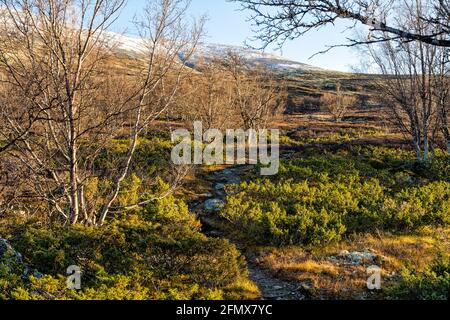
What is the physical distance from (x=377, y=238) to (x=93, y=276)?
7.27 meters

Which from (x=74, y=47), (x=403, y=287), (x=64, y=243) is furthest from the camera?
(x=74, y=47)

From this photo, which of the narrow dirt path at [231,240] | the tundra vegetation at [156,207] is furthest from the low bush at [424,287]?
the narrow dirt path at [231,240]

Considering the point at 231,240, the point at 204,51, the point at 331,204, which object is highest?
the point at 204,51

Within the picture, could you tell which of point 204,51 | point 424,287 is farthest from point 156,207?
point 424,287

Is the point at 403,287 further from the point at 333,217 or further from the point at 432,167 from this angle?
the point at 432,167

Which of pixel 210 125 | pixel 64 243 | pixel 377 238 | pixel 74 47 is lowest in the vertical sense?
pixel 377 238

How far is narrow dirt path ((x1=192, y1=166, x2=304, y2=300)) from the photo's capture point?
22.9ft

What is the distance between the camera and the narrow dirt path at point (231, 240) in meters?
6.98

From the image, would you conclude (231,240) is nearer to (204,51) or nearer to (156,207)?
(156,207)

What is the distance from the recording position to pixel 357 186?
14883mm

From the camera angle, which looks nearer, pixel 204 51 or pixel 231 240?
pixel 231 240

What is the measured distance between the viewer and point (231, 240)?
10.1 m

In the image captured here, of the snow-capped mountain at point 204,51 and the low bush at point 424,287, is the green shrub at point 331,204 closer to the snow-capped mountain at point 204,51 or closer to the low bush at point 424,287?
the low bush at point 424,287
